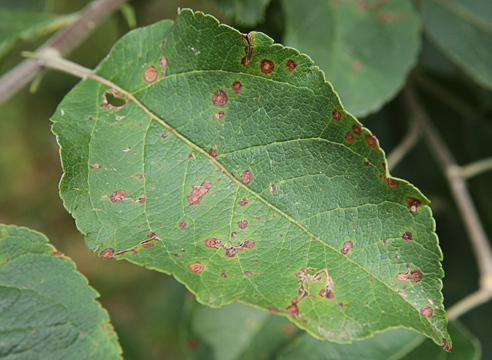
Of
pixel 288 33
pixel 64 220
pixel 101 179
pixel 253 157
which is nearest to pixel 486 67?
pixel 288 33

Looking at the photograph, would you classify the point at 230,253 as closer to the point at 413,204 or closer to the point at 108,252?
the point at 108,252

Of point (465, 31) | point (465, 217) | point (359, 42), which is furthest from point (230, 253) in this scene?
point (465, 31)

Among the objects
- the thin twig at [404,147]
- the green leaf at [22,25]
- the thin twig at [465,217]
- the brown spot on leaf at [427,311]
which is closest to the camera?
the brown spot on leaf at [427,311]

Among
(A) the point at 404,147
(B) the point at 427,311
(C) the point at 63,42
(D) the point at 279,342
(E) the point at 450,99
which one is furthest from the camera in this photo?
(E) the point at 450,99

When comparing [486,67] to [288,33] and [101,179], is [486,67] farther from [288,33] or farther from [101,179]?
[101,179]

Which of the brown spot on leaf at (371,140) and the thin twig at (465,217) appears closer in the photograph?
the brown spot on leaf at (371,140)

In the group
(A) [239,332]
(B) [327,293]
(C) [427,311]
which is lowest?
(A) [239,332]

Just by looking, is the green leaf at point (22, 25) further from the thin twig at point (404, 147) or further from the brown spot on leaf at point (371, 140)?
the thin twig at point (404, 147)

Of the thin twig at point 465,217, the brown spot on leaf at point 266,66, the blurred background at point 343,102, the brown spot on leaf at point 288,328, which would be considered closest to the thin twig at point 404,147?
the thin twig at point 465,217
